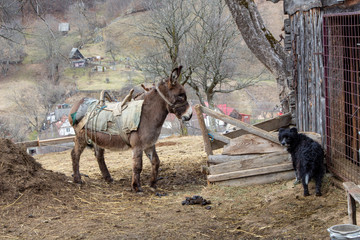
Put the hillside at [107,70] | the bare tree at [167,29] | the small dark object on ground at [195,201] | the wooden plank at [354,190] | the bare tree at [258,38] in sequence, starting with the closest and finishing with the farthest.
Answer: the wooden plank at [354,190], the small dark object on ground at [195,201], the bare tree at [258,38], the bare tree at [167,29], the hillside at [107,70]

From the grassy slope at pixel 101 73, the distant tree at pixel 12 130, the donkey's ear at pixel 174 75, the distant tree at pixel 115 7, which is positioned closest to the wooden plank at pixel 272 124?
the donkey's ear at pixel 174 75

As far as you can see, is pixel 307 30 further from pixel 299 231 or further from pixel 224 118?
pixel 299 231

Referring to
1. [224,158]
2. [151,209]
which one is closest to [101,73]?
[224,158]

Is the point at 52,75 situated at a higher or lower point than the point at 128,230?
higher

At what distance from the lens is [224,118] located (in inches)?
285

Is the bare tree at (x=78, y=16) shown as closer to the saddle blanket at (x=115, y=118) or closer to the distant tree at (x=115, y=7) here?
the saddle blanket at (x=115, y=118)

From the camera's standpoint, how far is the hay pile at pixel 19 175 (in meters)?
6.75

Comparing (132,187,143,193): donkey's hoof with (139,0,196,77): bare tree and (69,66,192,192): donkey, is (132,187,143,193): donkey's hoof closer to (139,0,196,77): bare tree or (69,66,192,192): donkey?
(69,66,192,192): donkey

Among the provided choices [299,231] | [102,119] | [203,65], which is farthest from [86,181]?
[203,65]

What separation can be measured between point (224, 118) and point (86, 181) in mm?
3363

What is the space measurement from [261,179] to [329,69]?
2245 millimetres

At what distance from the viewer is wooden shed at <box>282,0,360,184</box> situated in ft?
20.0

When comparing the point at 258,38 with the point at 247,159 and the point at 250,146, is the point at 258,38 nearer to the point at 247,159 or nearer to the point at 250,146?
the point at 250,146

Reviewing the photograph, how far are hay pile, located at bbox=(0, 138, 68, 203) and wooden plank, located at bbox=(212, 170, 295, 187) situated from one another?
3.25 meters
